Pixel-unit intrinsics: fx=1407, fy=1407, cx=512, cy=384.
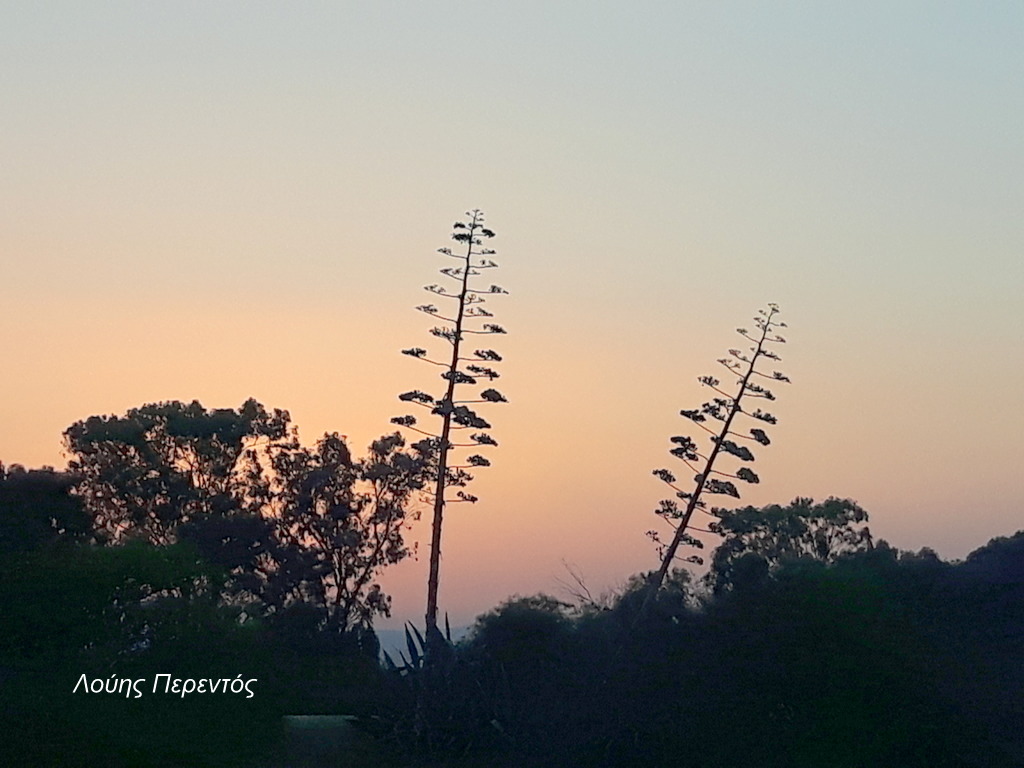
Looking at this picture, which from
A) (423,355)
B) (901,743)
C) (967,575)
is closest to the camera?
(901,743)

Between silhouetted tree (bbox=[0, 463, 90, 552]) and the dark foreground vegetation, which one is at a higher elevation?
silhouetted tree (bbox=[0, 463, 90, 552])

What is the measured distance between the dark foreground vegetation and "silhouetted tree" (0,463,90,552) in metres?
2.91

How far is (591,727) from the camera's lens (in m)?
25.8

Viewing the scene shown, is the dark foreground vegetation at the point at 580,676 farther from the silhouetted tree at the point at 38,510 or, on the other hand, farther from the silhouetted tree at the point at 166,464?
the silhouetted tree at the point at 166,464

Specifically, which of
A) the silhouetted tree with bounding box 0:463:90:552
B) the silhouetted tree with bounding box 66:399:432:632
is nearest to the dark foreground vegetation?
the silhouetted tree with bounding box 0:463:90:552

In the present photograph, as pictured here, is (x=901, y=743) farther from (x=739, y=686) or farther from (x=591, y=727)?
(x=591, y=727)

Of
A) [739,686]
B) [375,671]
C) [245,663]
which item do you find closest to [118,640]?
[245,663]

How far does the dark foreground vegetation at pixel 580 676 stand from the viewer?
2442 centimetres

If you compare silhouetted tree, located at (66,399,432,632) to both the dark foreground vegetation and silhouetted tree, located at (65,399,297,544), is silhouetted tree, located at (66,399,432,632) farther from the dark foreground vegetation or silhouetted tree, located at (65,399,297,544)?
the dark foreground vegetation

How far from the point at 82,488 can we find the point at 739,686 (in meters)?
32.5

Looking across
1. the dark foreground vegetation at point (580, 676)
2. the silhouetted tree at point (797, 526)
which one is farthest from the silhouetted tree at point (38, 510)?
the silhouetted tree at point (797, 526)

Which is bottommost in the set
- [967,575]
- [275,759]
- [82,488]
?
[275,759]

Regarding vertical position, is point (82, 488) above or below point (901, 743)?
above

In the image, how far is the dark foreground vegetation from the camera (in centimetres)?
2442
